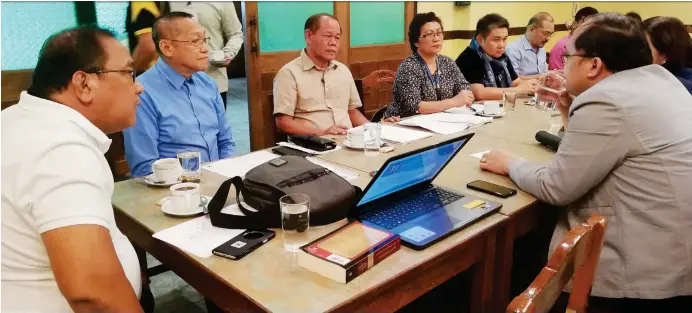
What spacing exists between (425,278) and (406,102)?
1.86 metres

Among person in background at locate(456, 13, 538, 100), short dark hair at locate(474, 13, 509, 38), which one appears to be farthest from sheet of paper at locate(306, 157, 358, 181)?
short dark hair at locate(474, 13, 509, 38)

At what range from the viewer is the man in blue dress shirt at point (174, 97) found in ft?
6.79

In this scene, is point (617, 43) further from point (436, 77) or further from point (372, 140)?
point (436, 77)

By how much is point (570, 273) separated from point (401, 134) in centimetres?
134

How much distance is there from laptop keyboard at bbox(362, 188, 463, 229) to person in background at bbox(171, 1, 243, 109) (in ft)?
8.18

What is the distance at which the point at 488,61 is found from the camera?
3.48 meters

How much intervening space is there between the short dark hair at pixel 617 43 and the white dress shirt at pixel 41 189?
4.53 ft

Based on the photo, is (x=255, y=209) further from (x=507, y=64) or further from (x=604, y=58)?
(x=507, y=64)

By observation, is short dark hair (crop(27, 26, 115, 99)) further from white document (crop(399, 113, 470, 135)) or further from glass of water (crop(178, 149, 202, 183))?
white document (crop(399, 113, 470, 135))

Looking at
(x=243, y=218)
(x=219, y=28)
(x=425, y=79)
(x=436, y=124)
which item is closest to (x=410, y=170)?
(x=243, y=218)

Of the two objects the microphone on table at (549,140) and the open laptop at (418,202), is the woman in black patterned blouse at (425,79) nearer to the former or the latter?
the microphone on table at (549,140)

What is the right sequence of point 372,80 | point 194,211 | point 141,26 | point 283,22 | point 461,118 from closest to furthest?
point 194,211 → point 461,118 → point 372,80 → point 141,26 → point 283,22

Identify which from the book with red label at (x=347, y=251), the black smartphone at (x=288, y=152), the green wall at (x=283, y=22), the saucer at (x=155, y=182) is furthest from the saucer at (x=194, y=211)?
the green wall at (x=283, y=22)

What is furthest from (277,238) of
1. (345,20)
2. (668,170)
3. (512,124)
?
(345,20)
